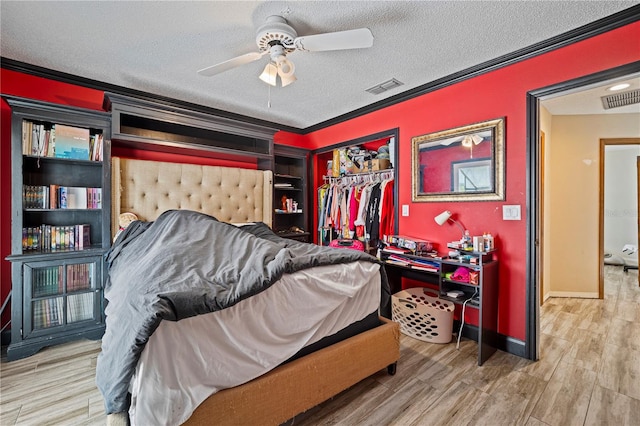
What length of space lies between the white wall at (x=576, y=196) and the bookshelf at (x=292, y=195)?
3216mm

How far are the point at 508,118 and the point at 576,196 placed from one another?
2209mm

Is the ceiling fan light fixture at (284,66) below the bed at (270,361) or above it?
above

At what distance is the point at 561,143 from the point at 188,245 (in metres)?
4.63

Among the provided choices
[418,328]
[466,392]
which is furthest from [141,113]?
[466,392]

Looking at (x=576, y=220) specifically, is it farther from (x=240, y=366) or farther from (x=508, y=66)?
(x=240, y=366)

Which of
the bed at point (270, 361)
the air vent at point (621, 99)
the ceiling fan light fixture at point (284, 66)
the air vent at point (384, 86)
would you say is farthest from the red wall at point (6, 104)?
the air vent at point (621, 99)

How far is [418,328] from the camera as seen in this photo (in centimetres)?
256

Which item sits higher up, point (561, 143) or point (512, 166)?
point (561, 143)

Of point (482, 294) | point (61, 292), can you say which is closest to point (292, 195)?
point (61, 292)

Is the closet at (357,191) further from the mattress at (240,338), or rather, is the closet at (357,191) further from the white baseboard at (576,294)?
the white baseboard at (576,294)

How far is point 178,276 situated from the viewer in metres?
1.40

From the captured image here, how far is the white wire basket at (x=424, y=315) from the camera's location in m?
2.45

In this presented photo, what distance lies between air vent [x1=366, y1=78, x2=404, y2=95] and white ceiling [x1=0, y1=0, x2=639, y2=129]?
0.07m

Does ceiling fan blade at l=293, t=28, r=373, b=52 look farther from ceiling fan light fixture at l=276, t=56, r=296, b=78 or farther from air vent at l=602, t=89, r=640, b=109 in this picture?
air vent at l=602, t=89, r=640, b=109
